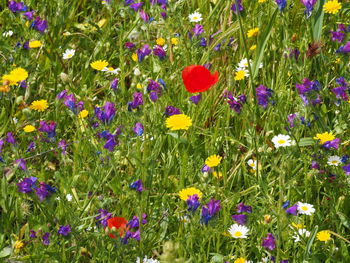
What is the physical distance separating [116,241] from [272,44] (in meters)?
1.45

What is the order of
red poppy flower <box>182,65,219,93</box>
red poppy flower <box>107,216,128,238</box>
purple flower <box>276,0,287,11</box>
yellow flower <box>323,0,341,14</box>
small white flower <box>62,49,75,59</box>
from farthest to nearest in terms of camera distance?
small white flower <box>62,49,75,59</box> < yellow flower <box>323,0,341,14</box> < purple flower <box>276,0,287,11</box> < red poppy flower <box>182,65,219,93</box> < red poppy flower <box>107,216,128,238</box>

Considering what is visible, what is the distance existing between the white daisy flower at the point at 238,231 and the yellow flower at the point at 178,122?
1.39 ft

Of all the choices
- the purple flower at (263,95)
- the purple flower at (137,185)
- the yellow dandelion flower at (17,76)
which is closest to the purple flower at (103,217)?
the purple flower at (137,185)

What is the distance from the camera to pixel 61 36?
3.27 metres

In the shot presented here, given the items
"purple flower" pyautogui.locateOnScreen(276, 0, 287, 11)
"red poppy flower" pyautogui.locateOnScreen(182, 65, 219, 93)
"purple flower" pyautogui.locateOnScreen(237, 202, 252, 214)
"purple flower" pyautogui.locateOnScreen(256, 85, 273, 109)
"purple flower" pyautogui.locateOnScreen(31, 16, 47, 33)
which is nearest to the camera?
"purple flower" pyautogui.locateOnScreen(237, 202, 252, 214)

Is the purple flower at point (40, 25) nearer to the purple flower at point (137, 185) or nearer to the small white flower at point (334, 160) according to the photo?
the purple flower at point (137, 185)

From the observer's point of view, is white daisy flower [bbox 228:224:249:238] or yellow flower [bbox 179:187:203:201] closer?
white daisy flower [bbox 228:224:249:238]

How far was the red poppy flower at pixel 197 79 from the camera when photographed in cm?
216

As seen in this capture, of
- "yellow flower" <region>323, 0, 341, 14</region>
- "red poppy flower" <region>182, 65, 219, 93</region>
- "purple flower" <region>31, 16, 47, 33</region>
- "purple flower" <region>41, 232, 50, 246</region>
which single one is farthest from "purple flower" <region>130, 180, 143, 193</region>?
"yellow flower" <region>323, 0, 341, 14</region>

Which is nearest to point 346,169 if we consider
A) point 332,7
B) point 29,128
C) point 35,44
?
point 332,7

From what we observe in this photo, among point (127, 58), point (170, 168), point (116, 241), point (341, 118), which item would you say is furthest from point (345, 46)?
point (116, 241)

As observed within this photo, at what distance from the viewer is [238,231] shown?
1.96 metres

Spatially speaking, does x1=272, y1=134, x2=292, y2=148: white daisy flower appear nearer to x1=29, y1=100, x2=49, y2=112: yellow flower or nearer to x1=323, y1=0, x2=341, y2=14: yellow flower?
x1=323, y1=0, x2=341, y2=14: yellow flower

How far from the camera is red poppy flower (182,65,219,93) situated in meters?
2.16
